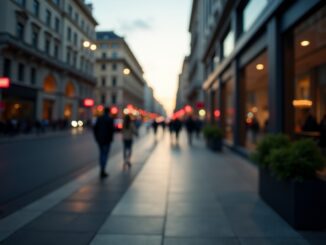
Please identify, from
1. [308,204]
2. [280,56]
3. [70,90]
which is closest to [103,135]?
[308,204]

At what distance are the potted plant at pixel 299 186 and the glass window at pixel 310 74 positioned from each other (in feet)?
14.9

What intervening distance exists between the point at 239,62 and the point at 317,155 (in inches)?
435

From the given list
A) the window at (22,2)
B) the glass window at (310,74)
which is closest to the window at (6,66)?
the window at (22,2)

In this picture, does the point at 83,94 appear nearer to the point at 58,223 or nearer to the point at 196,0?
the point at 196,0

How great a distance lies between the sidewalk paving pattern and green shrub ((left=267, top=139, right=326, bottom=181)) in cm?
78

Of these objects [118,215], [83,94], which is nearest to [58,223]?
[118,215]

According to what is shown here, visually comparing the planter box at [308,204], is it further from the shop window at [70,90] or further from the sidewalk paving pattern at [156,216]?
the shop window at [70,90]

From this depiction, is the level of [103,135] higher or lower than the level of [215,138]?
higher

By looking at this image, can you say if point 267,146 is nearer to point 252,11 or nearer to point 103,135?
point 103,135

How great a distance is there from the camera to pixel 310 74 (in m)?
17.8

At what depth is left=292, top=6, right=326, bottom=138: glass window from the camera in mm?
9384

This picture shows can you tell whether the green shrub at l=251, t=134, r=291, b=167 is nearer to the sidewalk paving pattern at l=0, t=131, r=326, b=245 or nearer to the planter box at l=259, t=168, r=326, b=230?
the sidewalk paving pattern at l=0, t=131, r=326, b=245

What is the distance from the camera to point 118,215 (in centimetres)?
494

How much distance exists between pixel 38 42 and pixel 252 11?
881 cm
